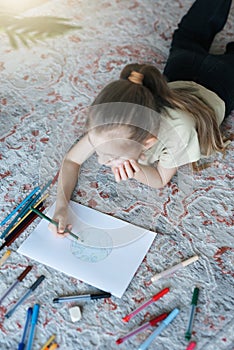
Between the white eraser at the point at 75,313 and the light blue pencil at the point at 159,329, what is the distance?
0.12 meters

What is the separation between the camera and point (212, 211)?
1.01 m

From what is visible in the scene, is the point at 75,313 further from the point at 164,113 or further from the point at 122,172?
the point at 164,113

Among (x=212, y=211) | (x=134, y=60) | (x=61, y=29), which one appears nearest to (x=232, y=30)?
(x=134, y=60)

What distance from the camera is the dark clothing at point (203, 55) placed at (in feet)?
3.76

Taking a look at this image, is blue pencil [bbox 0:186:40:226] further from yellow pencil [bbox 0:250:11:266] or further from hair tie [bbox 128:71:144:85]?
hair tie [bbox 128:71:144:85]

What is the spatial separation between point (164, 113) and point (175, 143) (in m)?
0.09

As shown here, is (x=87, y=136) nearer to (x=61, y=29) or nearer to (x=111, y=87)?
(x=111, y=87)

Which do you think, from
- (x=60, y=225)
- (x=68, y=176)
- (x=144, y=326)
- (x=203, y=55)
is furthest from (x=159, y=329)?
(x=203, y=55)

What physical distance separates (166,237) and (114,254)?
0.12 m

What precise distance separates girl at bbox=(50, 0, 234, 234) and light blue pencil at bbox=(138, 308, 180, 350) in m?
0.27

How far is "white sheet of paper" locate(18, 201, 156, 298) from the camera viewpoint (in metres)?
0.88

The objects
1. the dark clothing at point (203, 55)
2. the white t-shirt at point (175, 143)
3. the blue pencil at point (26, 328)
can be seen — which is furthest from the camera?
the dark clothing at point (203, 55)

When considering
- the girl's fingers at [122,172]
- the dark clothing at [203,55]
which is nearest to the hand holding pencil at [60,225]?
the girl's fingers at [122,172]

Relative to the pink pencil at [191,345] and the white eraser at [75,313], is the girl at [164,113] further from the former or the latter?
the pink pencil at [191,345]
